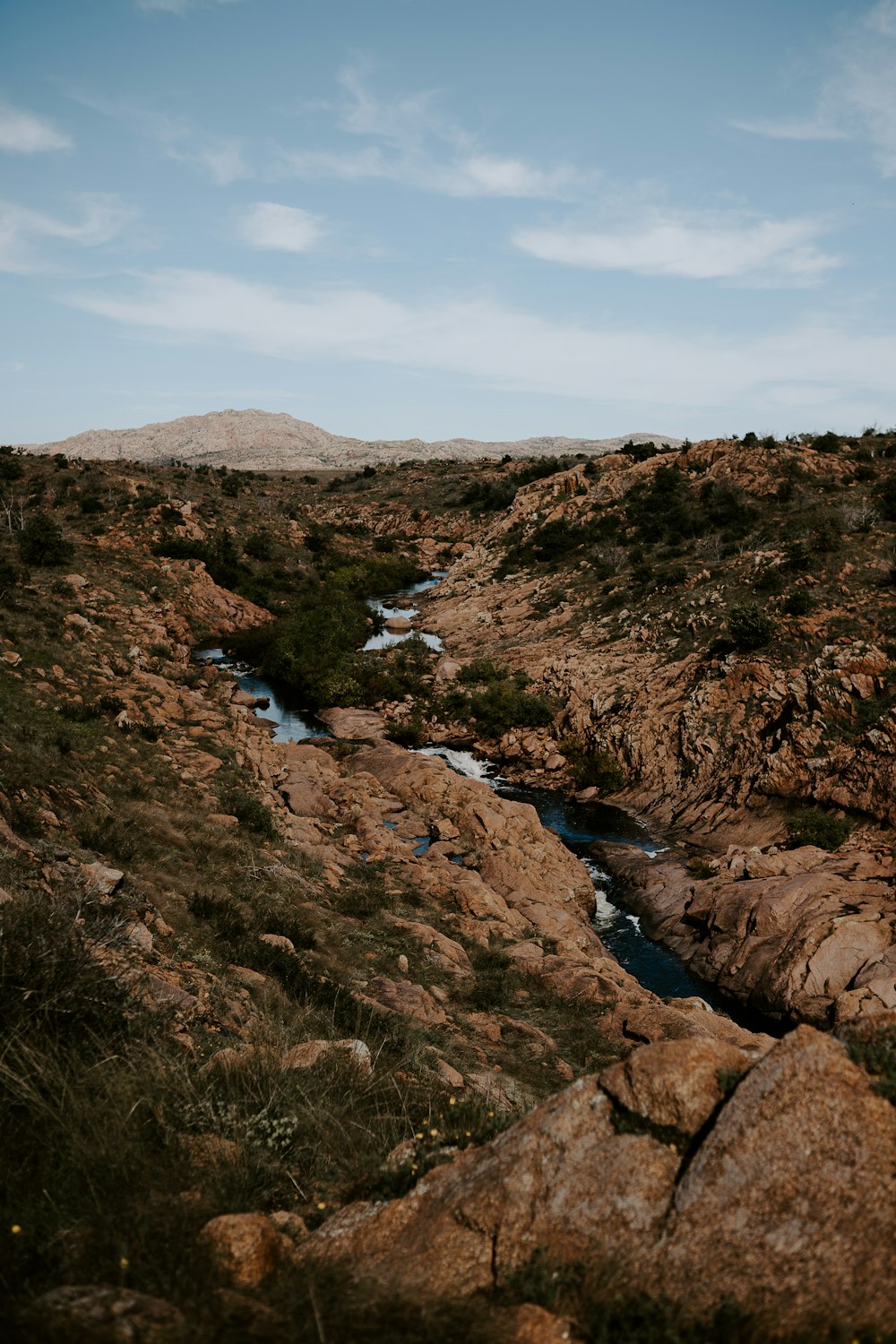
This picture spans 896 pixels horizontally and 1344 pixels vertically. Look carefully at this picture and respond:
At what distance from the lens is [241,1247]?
134 inches

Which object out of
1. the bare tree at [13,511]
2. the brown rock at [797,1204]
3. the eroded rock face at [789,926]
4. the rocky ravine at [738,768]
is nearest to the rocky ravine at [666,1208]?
the brown rock at [797,1204]

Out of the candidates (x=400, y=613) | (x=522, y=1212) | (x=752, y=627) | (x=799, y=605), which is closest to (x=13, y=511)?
(x=400, y=613)

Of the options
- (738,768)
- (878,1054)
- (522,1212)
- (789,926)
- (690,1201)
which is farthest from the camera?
(738,768)

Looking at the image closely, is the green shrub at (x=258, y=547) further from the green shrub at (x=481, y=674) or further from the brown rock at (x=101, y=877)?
the brown rock at (x=101, y=877)

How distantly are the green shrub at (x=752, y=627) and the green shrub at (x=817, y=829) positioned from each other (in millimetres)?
7505

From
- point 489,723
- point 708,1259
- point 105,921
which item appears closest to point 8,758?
point 105,921

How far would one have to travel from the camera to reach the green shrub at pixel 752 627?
24.5 metres

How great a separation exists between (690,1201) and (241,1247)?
2154 millimetres

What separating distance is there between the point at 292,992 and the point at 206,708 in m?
14.6

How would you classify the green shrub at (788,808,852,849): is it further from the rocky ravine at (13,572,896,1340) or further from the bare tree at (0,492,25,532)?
the bare tree at (0,492,25,532)

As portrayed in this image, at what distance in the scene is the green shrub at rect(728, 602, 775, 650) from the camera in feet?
80.3

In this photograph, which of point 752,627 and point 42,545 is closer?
point 752,627

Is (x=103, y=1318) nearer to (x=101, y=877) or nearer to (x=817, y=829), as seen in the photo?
(x=101, y=877)

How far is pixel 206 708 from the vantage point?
22125 mm
